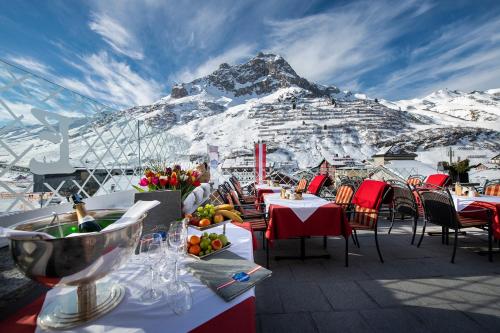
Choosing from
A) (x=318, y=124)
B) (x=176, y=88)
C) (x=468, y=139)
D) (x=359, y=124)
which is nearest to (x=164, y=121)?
(x=176, y=88)

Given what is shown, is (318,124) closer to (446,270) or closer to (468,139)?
(468,139)

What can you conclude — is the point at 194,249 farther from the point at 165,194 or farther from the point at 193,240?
the point at 165,194

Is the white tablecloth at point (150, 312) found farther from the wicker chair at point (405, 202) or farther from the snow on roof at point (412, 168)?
the snow on roof at point (412, 168)

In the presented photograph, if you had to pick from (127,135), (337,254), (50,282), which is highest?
(127,135)

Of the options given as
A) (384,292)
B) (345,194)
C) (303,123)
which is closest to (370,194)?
(345,194)

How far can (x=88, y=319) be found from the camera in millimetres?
579

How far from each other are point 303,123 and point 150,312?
67117mm

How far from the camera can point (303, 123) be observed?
65062 millimetres

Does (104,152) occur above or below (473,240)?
above

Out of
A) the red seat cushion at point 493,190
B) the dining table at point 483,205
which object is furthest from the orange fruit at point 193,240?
the red seat cushion at point 493,190

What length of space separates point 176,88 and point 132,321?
117 m

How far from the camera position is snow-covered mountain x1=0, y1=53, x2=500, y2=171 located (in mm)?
51697

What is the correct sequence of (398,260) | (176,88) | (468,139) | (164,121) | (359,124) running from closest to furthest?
(398,260) → (468,139) → (359,124) → (164,121) → (176,88)

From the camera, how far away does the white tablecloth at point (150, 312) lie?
1.86ft
